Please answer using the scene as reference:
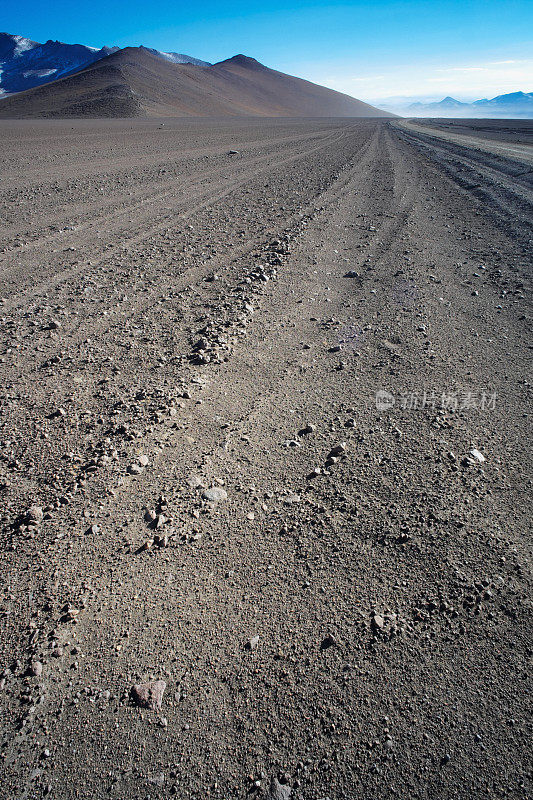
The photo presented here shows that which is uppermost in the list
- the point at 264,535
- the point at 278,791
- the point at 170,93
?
the point at 170,93

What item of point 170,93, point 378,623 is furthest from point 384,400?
point 170,93

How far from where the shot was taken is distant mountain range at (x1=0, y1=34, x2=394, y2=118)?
5522 cm

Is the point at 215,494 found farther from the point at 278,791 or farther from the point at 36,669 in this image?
the point at 278,791

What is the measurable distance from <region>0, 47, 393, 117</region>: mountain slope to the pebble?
58.2m

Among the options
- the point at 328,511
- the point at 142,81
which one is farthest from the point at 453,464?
the point at 142,81

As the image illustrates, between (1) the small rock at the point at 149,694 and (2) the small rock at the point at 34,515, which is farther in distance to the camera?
(2) the small rock at the point at 34,515

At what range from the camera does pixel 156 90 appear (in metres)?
69.5

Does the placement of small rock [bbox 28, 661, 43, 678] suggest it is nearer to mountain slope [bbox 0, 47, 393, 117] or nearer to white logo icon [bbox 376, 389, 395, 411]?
white logo icon [bbox 376, 389, 395, 411]

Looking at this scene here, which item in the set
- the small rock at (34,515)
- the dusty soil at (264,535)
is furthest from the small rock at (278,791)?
the small rock at (34,515)

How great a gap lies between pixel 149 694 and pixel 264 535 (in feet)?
3.31

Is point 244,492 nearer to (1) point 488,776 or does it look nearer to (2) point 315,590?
(2) point 315,590

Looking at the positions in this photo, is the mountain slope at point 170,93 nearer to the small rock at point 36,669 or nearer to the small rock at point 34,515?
the small rock at point 34,515

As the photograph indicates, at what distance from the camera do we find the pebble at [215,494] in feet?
9.65

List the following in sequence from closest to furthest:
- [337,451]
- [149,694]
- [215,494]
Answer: [149,694], [215,494], [337,451]
